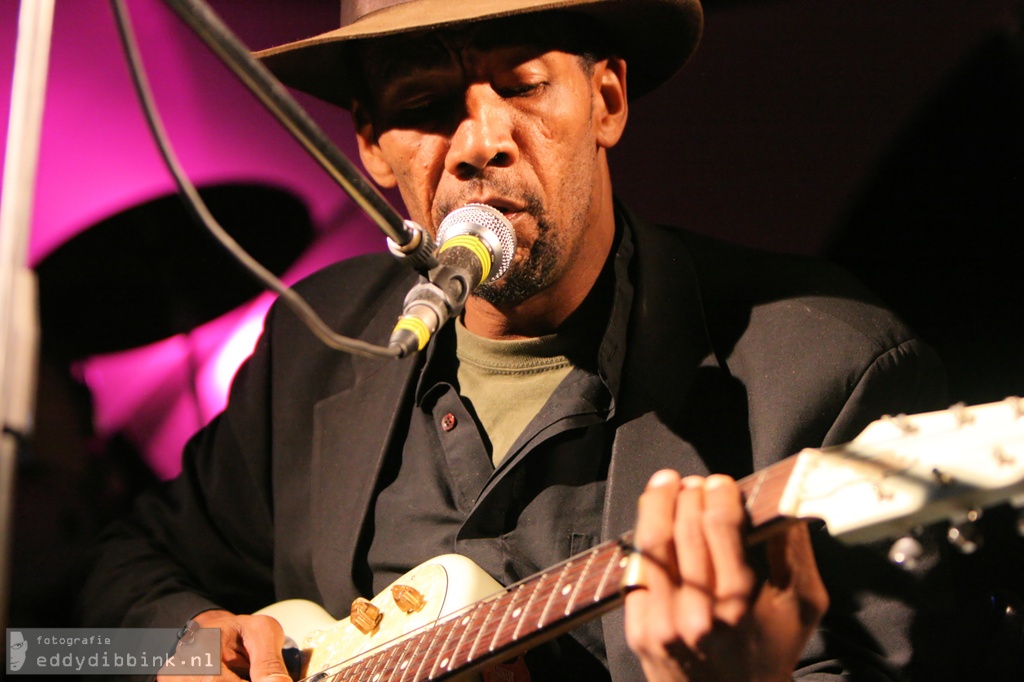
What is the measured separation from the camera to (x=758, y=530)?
3.46 feet

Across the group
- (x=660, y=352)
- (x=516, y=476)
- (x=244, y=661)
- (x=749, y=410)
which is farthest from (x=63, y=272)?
(x=749, y=410)

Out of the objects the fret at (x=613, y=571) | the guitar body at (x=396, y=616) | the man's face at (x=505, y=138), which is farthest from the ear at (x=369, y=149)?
the fret at (x=613, y=571)

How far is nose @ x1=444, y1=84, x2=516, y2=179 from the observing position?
5.13ft

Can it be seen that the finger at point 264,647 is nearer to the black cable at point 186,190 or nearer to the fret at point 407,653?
the fret at point 407,653

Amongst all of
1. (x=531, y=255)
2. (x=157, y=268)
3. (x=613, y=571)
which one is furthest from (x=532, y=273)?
(x=157, y=268)

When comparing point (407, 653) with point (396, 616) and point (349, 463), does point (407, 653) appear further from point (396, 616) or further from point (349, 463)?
point (349, 463)

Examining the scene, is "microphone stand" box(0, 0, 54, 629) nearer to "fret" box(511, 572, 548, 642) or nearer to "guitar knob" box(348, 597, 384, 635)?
"fret" box(511, 572, 548, 642)

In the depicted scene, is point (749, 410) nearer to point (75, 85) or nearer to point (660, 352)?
point (660, 352)

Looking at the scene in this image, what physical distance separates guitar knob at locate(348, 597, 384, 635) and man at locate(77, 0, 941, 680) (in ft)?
0.47

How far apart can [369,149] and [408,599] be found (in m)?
0.90

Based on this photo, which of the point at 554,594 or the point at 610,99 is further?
the point at 610,99

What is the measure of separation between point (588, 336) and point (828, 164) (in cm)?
66

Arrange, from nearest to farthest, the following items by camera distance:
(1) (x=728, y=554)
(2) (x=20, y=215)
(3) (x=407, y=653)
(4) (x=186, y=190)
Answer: (2) (x=20, y=215) < (4) (x=186, y=190) < (1) (x=728, y=554) < (3) (x=407, y=653)

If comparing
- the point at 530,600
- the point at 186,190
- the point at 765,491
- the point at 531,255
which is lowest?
the point at 530,600
